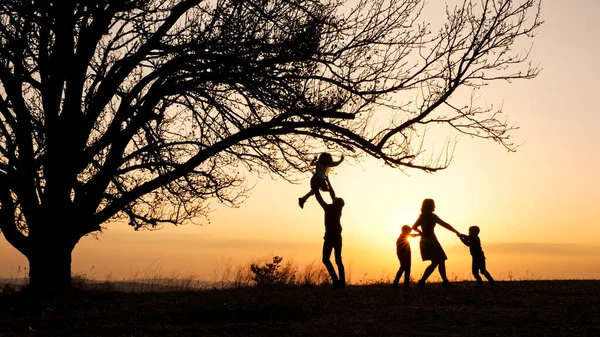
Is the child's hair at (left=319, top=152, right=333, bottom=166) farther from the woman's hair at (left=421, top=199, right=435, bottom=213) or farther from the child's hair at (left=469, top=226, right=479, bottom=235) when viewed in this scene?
the child's hair at (left=469, top=226, right=479, bottom=235)

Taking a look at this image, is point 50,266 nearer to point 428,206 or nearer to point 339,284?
point 339,284

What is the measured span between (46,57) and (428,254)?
886cm

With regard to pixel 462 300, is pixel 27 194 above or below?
above

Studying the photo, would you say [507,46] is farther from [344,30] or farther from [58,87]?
[58,87]

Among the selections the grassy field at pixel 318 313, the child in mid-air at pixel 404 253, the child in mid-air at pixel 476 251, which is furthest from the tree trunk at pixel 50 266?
the child in mid-air at pixel 476 251

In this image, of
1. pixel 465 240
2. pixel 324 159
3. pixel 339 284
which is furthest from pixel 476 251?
pixel 324 159

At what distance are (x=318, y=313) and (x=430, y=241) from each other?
4019mm

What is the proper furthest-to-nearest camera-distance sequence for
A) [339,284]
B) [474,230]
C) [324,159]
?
[474,230] → [339,284] → [324,159]

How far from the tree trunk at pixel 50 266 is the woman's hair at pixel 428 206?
290 inches

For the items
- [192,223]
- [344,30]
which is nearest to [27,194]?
[192,223]

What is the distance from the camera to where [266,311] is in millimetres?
10078

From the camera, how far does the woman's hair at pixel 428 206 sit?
13477mm

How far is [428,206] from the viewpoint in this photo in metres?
13.5

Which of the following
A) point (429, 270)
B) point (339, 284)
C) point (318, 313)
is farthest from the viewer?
point (429, 270)
